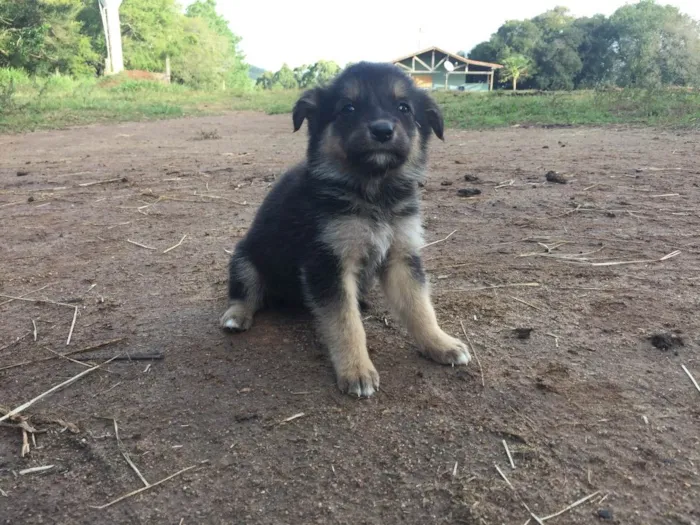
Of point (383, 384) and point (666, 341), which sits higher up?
point (666, 341)

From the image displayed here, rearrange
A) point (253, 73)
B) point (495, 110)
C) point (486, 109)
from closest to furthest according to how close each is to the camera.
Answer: point (495, 110) < point (486, 109) < point (253, 73)

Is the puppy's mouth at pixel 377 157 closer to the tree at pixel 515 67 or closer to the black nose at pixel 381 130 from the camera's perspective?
the black nose at pixel 381 130

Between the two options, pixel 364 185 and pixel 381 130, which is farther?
pixel 364 185

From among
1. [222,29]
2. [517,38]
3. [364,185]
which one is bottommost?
[364,185]

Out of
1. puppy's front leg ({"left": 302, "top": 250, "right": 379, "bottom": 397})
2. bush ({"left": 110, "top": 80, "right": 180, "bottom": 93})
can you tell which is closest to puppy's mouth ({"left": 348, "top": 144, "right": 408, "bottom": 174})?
puppy's front leg ({"left": 302, "top": 250, "right": 379, "bottom": 397})

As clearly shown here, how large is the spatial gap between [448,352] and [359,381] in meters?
0.58

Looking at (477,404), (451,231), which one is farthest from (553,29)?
(477,404)

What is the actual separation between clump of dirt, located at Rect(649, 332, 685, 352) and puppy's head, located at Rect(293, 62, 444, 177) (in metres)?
1.77

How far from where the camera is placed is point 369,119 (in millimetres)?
3344

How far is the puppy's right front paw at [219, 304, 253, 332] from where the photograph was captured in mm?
3512

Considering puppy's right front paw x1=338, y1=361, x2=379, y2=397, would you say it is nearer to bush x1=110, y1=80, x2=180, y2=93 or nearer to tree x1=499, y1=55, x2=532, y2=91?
bush x1=110, y1=80, x2=180, y2=93

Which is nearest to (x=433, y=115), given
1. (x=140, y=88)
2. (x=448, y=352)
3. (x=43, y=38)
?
(x=448, y=352)

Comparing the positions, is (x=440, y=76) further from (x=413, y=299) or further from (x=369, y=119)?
(x=413, y=299)

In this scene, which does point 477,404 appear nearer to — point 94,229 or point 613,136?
point 94,229
